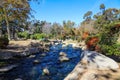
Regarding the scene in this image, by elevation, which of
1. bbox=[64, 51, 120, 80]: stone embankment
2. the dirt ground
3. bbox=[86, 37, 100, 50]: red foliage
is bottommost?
the dirt ground

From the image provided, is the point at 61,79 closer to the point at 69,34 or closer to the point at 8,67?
the point at 8,67

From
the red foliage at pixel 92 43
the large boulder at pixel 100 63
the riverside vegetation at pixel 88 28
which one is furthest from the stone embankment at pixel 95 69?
the red foliage at pixel 92 43

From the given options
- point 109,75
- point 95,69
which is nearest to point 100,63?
point 95,69

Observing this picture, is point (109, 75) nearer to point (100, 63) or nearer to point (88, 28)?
point (100, 63)

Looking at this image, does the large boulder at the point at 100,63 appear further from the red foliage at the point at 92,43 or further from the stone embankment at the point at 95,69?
the red foliage at the point at 92,43

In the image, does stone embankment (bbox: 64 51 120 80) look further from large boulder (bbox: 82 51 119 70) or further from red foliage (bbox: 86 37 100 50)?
red foliage (bbox: 86 37 100 50)

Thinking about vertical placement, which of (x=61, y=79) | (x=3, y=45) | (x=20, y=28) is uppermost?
(x=20, y=28)

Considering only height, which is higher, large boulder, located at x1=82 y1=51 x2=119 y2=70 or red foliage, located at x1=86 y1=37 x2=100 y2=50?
red foliage, located at x1=86 y1=37 x2=100 y2=50

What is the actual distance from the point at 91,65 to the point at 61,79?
9.21 ft

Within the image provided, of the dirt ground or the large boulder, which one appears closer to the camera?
the dirt ground

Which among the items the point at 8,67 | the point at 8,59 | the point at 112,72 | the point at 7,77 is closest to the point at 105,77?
the point at 112,72

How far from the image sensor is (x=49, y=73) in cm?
1562

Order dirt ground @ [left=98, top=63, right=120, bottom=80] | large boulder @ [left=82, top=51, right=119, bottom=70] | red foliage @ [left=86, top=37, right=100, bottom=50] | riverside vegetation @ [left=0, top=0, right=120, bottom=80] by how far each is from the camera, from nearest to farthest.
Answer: dirt ground @ [left=98, top=63, right=120, bottom=80] → large boulder @ [left=82, top=51, right=119, bottom=70] → riverside vegetation @ [left=0, top=0, right=120, bottom=80] → red foliage @ [left=86, top=37, right=100, bottom=50]

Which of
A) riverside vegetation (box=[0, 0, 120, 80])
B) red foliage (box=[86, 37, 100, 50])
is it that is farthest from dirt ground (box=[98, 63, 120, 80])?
red foliage (box=[86, 37, 100, 50])
